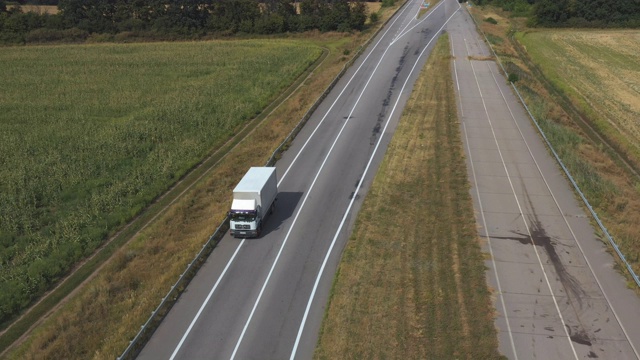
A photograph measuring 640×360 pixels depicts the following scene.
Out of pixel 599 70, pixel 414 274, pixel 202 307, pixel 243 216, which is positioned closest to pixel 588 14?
pixel 599 70

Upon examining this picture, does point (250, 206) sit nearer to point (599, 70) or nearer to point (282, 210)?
point (282, 210)

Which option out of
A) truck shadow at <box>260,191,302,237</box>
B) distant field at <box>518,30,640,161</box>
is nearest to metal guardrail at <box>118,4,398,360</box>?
truck shadow at <box>260,191,302,237</box>

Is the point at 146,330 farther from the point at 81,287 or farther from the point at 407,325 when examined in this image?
the point at 407,325

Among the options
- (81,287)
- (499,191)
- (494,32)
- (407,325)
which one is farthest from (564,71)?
(81,287)

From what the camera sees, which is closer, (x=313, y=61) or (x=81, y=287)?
(x=81, y=287)

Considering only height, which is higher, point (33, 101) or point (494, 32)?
point (494, 32)

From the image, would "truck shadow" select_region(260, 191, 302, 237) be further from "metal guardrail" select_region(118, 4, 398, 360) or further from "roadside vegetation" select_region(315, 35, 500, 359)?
"roadside vegetation" select_region(315, 35, 500, 359)

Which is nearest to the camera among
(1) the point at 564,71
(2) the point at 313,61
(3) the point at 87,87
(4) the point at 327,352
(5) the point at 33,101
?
(4) the point at 327,352
